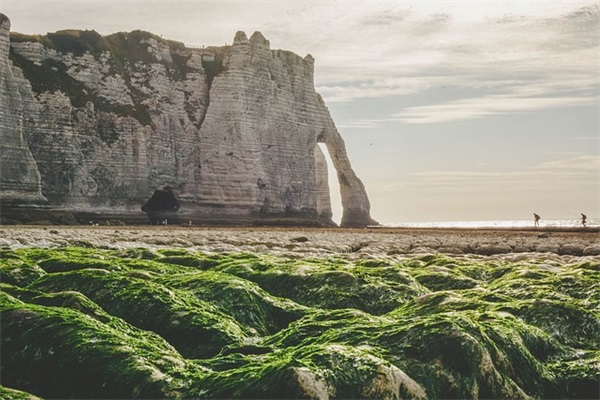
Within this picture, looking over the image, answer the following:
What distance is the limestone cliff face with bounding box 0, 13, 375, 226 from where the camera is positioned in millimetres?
54344

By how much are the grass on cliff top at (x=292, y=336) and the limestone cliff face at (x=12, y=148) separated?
41.1 meters

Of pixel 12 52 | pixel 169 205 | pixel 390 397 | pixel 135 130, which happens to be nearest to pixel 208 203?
pixel 169 205

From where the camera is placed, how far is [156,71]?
206 ft

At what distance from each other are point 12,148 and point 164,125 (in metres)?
14.6

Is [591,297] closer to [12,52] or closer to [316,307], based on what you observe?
[316,307]

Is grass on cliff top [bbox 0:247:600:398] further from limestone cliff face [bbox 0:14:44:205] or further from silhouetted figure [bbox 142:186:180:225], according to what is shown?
silhouetted figure [bbox 142:186:180:225]

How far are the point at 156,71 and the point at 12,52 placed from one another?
1170 cm

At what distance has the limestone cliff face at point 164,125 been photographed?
54.3 metres

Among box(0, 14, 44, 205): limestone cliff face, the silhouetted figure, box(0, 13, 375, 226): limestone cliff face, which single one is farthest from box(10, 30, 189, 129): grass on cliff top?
the silhouetted figure

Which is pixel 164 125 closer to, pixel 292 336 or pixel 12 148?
pixel 12 148

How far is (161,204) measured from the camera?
63.1 m

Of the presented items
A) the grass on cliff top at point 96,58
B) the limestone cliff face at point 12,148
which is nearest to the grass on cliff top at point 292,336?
the limestone cliff face at point 12,148

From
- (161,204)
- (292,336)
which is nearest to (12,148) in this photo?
(161,204)

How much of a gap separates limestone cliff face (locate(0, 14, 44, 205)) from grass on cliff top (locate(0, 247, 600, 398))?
41.1 metres
